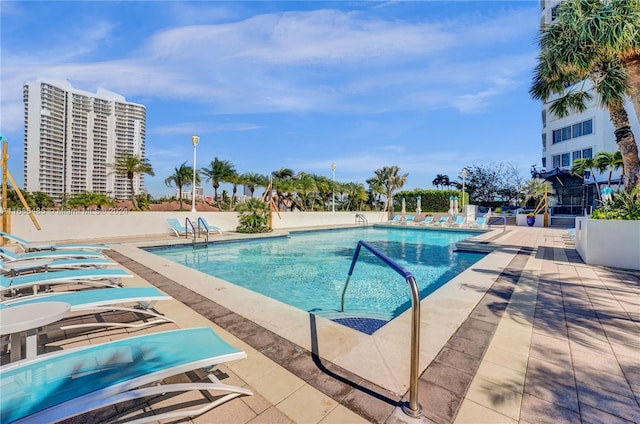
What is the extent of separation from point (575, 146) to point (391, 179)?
15598 millimetres

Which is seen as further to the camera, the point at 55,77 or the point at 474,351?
the point at 55,77

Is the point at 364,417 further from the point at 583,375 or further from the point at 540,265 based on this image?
the point at 540,265

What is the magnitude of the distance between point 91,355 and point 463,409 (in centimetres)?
242

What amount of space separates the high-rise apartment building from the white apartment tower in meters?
35.9

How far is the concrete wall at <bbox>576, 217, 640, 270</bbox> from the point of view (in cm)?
591

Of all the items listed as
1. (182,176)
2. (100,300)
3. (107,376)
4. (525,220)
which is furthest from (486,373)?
(182,176)

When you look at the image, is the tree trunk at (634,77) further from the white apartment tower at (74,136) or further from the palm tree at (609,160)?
the white apartment tower at (74,136)

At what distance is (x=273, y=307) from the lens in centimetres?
368

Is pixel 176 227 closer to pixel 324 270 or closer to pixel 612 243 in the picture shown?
pixel 324 270

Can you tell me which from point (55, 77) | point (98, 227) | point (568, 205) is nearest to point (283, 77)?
point (98, 227)

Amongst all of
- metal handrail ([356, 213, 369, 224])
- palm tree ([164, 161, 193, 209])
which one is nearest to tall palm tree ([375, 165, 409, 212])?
metal handrail ([356, 213, 369, 224])

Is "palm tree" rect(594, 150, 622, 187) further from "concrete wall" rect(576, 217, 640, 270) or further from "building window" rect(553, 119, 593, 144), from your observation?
"concrete wall" rect(576, 217, 640, 270)

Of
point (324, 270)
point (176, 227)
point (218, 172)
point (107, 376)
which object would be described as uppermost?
point (218, 172)

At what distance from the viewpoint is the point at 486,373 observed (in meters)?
2.20
